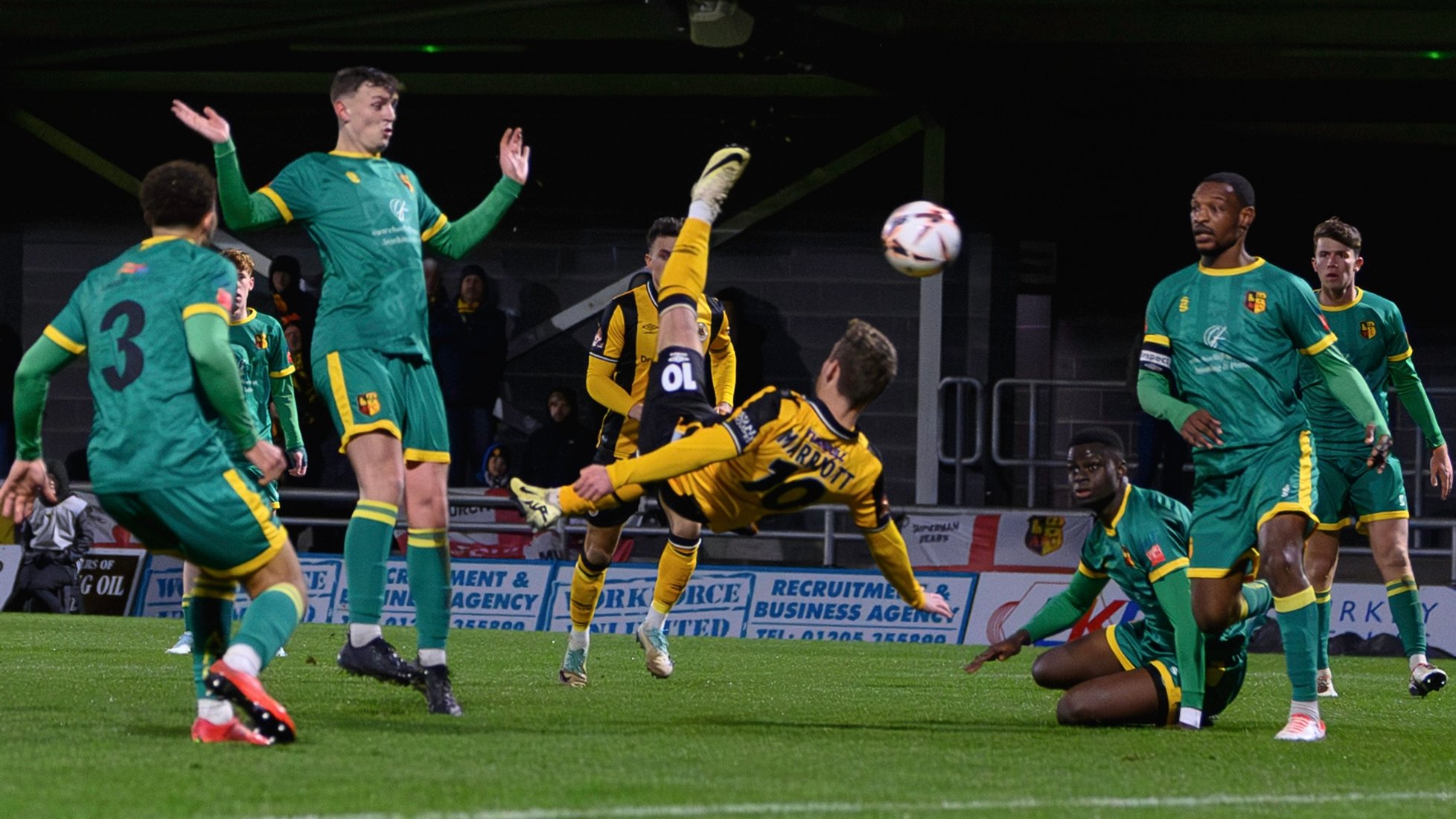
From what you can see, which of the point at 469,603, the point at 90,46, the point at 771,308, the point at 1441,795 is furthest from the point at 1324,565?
the point at 90,46

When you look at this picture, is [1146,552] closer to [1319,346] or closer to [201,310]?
[1319,346]

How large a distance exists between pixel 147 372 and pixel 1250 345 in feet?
13.4

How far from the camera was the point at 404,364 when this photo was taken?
22.7 ft

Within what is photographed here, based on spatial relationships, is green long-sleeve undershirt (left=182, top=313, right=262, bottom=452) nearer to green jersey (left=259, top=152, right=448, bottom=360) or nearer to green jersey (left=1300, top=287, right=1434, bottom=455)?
green jersey (left=259, top=152, right=448, bottom=360)

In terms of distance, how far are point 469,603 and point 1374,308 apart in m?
8.18

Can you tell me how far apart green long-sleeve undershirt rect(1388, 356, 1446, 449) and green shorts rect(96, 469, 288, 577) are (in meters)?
6.22

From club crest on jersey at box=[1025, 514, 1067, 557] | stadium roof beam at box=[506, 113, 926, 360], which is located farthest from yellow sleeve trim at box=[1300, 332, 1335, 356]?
stadium roof beam at box=[506, 113, 926, 360]

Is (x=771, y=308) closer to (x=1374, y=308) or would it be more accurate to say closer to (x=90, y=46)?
(x=90, y=46)

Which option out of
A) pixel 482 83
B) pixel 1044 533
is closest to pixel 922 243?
pixel 1044 533

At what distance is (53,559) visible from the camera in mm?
15438

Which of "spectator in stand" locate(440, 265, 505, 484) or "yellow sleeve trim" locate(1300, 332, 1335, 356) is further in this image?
"spectator in stand" locate(440, 265, 505, 484)

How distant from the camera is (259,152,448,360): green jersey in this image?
22.4ft

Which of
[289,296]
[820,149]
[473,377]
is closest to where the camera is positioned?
[289,296]

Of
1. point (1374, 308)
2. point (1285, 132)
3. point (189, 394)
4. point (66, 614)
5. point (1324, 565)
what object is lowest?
point (66, 614)
